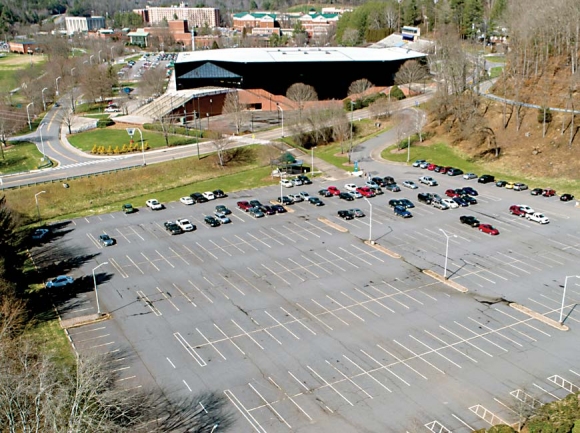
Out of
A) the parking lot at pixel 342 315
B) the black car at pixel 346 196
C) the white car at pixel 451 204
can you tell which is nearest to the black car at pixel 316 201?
the parking lot at pixel 342 315

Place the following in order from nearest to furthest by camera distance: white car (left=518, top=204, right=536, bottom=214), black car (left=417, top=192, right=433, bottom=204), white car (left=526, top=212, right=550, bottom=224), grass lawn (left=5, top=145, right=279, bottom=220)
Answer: white car (left=526, top=212, right=550, bottom=224) < white car (left=518, top=204, right=536, bottom=214) < black car (left=417, top=192, right=433, bottom=204) < grass lawn (left=5, top=145, right=279, bottom=220)

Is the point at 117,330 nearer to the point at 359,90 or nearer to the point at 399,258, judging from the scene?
the point at 399,258

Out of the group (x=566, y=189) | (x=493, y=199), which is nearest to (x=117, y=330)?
(x=493, y=199)

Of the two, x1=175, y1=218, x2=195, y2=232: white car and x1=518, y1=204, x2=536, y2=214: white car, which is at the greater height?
x1=518, y1=204, x2=536, y2=214: white car

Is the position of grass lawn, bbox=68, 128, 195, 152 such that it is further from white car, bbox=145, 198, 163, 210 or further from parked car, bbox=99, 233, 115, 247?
parked car, bbox=99, 233, 115, 247

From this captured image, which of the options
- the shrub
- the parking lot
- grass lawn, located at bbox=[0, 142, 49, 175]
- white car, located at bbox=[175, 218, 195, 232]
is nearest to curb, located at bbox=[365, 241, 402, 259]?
the parking lot

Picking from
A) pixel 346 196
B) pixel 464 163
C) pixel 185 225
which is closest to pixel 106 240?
pixel 185 225
